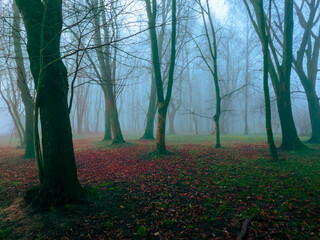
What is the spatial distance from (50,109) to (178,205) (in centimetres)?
327

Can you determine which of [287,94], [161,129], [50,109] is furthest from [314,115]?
[50,109]

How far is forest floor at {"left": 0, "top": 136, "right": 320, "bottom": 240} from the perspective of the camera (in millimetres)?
2979

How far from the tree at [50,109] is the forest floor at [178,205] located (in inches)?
16.2

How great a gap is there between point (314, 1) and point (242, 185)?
1283 centimetres

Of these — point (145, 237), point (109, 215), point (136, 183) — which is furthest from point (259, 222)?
point (136, 183)

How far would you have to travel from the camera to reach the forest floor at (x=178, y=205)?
2979 millimetres

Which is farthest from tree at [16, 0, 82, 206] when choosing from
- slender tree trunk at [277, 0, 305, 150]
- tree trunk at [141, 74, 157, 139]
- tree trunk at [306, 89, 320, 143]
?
tree trunk at [306, 89, 320, 143]

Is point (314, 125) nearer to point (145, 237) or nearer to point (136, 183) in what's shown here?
point (136, 183)

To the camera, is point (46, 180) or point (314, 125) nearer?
point (46, 180)

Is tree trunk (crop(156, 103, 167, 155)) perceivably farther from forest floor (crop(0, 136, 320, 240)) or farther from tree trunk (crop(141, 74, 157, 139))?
tree trunk (crop(141, 74, 157, 139))

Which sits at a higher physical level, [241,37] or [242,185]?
[241,37]

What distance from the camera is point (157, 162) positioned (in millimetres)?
7066

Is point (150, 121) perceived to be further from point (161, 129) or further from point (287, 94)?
point (287, 94)

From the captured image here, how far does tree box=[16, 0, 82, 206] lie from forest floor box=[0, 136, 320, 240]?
411 mm
